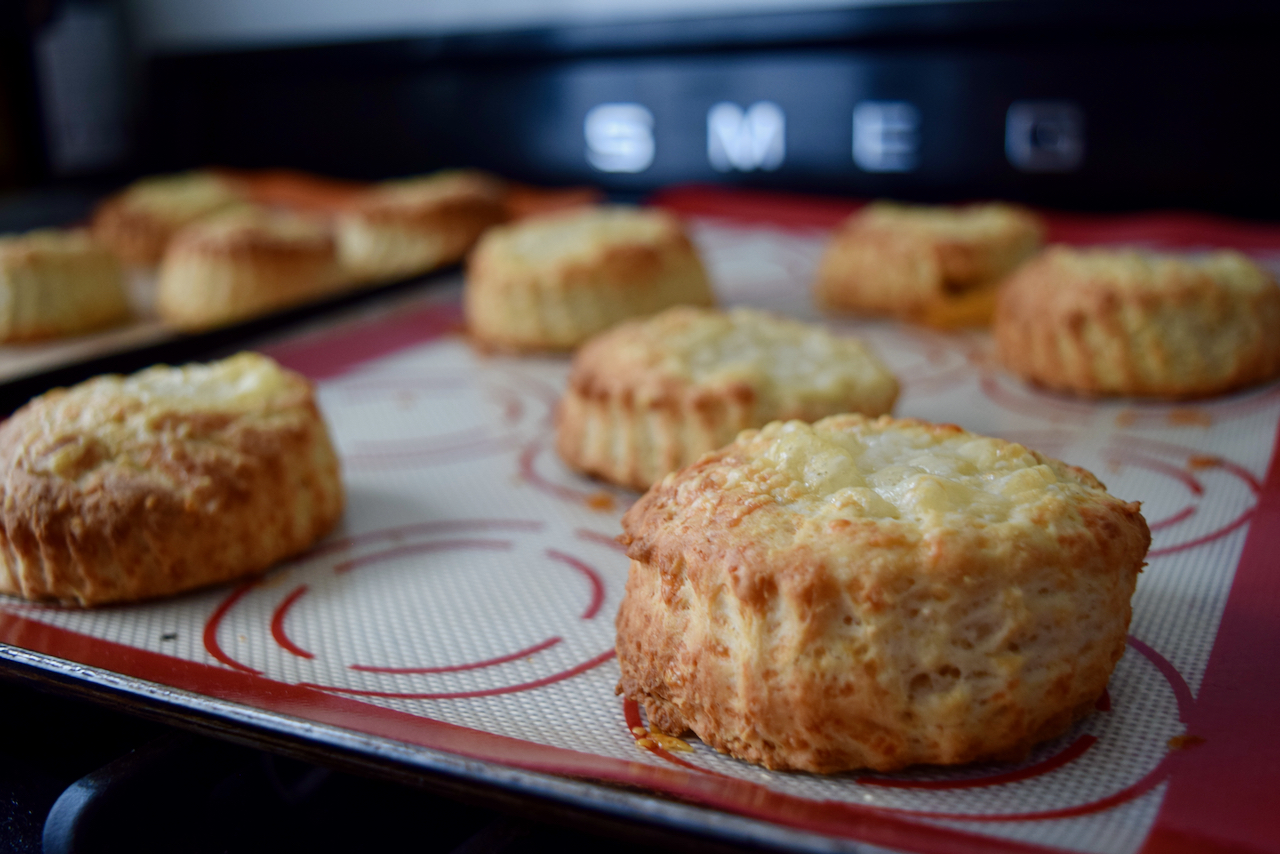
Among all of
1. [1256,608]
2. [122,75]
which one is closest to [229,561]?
[1256,608]

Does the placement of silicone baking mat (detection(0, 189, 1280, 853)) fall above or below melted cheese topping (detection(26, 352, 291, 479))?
below

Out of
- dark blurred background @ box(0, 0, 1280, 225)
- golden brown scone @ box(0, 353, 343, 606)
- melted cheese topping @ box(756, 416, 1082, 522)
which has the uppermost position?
dark blurred background @ box(0, 0, 1280, 225)

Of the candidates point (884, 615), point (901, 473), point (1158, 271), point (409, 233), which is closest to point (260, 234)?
point (409, 233)

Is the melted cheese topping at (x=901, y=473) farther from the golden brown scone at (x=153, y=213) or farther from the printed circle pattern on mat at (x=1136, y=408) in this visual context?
the golden brown scone at (x=153, y=213)

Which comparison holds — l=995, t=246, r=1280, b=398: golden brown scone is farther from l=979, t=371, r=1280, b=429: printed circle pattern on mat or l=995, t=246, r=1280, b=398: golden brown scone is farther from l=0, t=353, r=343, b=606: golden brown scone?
l=0, t=353, r=343, b=606: golden brown scone

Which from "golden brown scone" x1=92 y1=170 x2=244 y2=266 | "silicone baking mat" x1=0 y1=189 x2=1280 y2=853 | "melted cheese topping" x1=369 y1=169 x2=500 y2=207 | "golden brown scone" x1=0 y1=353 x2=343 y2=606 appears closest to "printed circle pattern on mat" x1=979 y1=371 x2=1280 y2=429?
"silicone baking mat" x1=0 y1=189 x2=1280 y2=853

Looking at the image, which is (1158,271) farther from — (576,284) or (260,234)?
(260,234)
